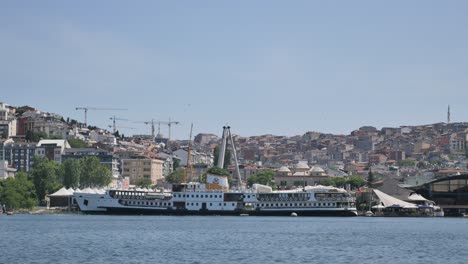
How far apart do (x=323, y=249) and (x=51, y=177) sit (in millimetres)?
74999

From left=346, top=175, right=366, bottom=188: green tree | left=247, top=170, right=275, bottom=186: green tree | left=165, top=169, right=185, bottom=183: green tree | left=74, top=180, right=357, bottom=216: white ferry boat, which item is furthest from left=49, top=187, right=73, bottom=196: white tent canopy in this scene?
left=346, top=175, right=366, bottom=188: green tree

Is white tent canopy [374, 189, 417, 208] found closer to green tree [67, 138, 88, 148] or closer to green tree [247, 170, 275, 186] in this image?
green tree [247, 170, 275, 186]

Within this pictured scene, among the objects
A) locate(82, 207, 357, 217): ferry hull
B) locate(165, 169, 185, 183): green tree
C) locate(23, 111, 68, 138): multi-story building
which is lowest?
locate(82, 207, 357, 217): ferry hull

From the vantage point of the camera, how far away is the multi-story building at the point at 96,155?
6073 inches

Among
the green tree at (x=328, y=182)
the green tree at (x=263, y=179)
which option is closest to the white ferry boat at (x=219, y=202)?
the green tree at (x=328, y=182)

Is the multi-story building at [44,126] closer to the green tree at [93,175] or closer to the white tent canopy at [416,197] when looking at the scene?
the green tree at [93,175]

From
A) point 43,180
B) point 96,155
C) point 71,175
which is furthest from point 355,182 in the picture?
point 43,180

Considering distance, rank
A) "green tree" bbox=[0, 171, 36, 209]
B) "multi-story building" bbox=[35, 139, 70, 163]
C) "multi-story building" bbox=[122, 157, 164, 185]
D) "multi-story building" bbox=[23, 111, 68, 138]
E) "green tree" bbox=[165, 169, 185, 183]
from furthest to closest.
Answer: "multi-story building" bbox=[23, 111, 68, 138], "multi-story building" bbox=[122, 157, 164, 185], "multi-story building" bbox=[35, 139, 70, 163], "green tree" bbox=[165, 169, 185, 183], "green tree" bbox=[0, 171, 36, 209]

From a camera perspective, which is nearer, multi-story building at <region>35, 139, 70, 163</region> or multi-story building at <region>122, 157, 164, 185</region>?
multi-story building at <region>35, 139, 70, 163</region>

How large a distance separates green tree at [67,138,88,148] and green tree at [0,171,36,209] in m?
60.2

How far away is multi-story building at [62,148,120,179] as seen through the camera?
6073 inches

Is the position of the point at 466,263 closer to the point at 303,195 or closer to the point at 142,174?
the point at 303,195

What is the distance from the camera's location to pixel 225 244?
2159 inches

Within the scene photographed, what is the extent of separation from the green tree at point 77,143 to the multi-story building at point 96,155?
467 inches
